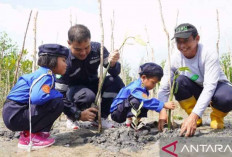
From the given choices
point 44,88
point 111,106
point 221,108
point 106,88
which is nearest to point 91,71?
point 106,88

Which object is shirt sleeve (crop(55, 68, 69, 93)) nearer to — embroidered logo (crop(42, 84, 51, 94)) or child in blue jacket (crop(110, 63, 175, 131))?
child in blue jacket (crop(110, 63, 175, 131))

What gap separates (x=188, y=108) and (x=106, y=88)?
0.97m

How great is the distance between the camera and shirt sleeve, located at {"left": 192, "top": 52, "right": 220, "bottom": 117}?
222 cm

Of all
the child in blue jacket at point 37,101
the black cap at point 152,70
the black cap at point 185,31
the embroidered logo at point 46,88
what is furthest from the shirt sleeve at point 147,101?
the embroidered logo at point 46,88

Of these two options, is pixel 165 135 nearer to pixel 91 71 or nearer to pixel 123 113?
pixel 123 113

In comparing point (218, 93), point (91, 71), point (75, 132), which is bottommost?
point (75, 132)

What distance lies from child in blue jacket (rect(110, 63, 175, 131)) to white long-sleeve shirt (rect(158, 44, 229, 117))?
209 millimetres

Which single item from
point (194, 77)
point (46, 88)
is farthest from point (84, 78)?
point (194, 77)

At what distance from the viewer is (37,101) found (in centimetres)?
194

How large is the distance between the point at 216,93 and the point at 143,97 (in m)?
0.75

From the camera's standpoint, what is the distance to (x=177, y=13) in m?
3.07

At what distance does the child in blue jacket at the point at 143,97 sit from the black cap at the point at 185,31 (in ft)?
1.32

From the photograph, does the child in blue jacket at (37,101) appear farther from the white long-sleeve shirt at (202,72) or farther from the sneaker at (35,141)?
the white long-sleeve shirt at (202,72)

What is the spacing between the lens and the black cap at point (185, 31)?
7.64ft
